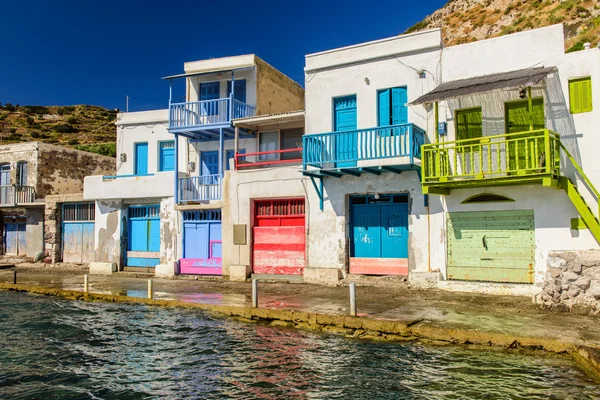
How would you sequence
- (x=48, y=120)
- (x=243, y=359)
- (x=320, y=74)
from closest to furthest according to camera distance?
(x=243, y=359)
(x=320, y=74)
(x=48, y=120)

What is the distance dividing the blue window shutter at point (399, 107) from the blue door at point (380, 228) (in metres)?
2.48

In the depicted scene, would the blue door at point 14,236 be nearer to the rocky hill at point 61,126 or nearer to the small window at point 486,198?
the rocky hill at point 61,126

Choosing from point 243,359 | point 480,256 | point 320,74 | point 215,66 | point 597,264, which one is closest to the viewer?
point 243,359

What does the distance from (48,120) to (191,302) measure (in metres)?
59.6

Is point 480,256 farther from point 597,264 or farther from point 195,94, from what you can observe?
point 195,94

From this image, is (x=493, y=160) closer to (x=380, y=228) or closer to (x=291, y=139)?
(x=380, y=228)

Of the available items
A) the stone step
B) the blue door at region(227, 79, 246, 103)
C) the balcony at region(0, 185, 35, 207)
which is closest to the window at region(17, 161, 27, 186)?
the balcony at region(0, 185, 35, 207)

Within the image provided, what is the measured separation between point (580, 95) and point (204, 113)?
14.0 metres

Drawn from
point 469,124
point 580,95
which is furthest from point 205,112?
point 580,95

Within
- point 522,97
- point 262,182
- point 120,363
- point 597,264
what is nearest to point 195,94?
point 262,182

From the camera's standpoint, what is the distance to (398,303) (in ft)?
41.7

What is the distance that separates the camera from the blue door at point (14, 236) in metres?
27.3

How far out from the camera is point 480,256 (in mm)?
14391

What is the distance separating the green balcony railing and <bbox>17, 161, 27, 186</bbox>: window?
873 inches
